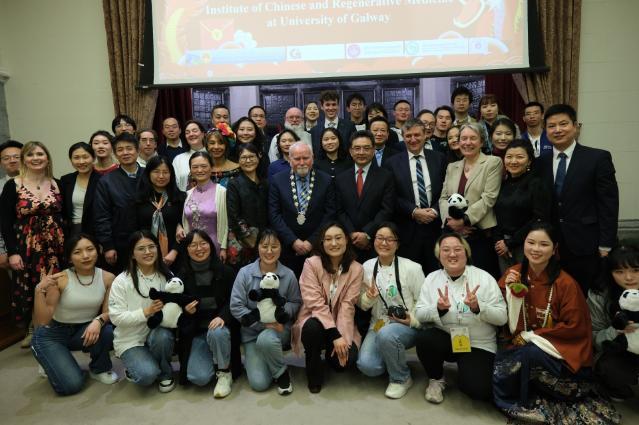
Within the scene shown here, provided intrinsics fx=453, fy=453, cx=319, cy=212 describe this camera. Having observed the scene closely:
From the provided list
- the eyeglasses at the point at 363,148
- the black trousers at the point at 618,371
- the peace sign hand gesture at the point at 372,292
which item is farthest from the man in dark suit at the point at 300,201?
the black trousers at the point at 618,371

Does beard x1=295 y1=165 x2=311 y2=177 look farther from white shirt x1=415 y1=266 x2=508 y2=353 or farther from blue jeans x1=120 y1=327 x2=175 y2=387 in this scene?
blue jeans x1=120 y1=327 x2=175 y2=387

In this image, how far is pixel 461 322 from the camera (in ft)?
7.46

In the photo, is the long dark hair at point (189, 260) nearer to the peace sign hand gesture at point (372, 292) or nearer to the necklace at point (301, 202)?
the necklace at point (301, 202)

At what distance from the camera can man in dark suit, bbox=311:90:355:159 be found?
3.66 meters

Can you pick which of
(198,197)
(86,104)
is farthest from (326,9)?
(86,104)

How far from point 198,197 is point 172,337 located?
0.86 metres

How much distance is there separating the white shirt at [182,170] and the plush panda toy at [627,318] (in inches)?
106

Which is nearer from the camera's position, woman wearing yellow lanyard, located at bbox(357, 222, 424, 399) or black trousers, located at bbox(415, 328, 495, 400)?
black trousers, located at bbox(415, 328, 495, 400)

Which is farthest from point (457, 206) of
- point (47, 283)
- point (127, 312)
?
point (47, 283)

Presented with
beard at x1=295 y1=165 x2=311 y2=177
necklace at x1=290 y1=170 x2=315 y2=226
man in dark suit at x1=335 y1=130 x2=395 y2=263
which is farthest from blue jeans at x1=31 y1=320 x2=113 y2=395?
man in dark suit at x1=335 y1=130 x2=395 y2=263

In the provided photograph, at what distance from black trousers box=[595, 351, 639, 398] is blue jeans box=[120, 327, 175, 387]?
2184mm

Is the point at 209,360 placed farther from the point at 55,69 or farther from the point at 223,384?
the point at 55,69

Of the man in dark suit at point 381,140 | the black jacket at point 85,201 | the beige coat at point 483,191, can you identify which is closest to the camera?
the beige coat at point 483,191

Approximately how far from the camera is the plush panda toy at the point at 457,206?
102 inches
